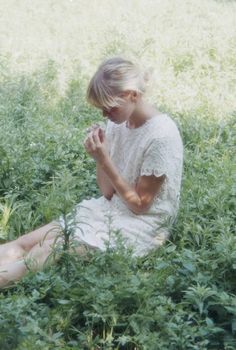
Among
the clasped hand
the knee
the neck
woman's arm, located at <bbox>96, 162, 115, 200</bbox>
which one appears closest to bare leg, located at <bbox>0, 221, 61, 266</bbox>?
the knee

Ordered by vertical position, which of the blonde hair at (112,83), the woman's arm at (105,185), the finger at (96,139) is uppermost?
the blonde hair at (112,83)

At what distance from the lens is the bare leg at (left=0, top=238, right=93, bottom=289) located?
328cm

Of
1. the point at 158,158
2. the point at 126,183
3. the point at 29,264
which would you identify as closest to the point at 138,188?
the point at 126,183

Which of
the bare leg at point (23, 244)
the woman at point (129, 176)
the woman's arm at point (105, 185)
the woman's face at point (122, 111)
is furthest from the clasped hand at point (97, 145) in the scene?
the bare leg at point (23, 244)

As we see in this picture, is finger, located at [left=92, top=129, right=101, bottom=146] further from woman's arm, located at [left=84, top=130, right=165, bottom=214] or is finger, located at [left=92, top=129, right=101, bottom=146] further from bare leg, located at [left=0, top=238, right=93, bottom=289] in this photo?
bare leg, located at [left=0, top=238, right=93, bottom=289]

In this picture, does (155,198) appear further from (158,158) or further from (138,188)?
(158,158)

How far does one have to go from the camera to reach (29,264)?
3.31 metres

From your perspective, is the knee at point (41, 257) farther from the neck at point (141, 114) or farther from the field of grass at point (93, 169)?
the neck at point (141, 114)

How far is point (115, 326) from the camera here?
282 cm

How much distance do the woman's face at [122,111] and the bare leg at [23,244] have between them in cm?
61

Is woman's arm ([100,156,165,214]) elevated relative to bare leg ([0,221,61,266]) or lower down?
elevated

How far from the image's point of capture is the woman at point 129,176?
135 inches

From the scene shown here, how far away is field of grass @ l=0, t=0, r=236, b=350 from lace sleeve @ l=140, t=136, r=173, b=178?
1.12ft

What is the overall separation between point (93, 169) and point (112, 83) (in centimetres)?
122
